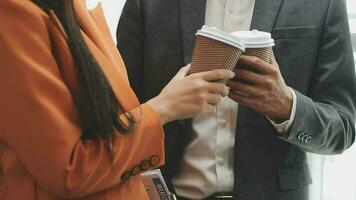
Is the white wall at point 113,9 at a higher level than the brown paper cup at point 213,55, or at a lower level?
lower

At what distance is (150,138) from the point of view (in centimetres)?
75

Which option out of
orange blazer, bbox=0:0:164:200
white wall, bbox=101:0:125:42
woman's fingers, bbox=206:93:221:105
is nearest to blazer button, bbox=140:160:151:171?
orange blazer, bbox=0:0:164:200

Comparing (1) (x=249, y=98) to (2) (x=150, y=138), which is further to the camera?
(1) (x=249, y=98)

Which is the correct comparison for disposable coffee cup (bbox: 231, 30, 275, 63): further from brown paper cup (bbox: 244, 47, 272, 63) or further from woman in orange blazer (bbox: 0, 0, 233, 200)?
woman in orange blazer (bbox: 0, 0, 233, 200)

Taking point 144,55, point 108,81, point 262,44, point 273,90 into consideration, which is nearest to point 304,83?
point 273,90

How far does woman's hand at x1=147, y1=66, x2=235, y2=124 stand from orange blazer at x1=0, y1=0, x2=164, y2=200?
0.11ft

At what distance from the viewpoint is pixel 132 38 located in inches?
45.1

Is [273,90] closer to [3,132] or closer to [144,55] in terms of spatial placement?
[144,55]

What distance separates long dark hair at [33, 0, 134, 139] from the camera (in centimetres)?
69

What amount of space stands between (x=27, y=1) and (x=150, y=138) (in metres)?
0.29

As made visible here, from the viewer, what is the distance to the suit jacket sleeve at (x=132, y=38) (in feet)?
3.75

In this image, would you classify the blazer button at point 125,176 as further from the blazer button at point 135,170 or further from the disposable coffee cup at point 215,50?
the disposable coffee cup at point 215,50

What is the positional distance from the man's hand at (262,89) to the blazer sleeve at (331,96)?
0.05 meters

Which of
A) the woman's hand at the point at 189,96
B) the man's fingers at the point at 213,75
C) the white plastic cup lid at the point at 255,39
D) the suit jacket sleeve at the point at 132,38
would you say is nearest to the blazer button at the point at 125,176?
the woman's hand at the point at 189,96
